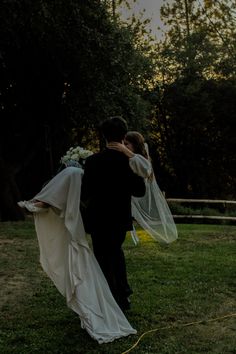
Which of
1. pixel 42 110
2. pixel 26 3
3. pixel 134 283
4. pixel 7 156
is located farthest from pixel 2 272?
pixel 7 156

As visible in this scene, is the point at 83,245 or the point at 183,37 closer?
the point at 83,245

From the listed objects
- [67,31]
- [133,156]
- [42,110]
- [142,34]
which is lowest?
[133,156]

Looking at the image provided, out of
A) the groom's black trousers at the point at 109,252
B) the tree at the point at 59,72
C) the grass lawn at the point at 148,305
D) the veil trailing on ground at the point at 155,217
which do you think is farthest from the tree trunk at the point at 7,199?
the groom's black trousers at the point at 109,252

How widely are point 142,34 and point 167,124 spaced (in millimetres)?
4006

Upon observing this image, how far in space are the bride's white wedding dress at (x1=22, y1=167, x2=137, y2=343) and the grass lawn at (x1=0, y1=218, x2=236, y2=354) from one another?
17 cm

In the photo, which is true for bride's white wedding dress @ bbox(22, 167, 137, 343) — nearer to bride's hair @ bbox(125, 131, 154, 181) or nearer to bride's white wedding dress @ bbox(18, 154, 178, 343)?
bride's white wedding dress @ bbox(18, 154, 178, 343)

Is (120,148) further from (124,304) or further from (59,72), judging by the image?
(59,72)

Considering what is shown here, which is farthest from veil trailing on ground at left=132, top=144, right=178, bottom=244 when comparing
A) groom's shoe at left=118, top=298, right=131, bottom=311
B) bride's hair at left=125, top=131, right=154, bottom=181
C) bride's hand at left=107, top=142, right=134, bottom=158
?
bride's hand at left=107, top=142, right=134, bottom=158

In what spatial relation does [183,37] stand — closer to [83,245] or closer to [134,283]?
[134,283]

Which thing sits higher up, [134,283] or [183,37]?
[183,37]

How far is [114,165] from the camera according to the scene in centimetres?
480

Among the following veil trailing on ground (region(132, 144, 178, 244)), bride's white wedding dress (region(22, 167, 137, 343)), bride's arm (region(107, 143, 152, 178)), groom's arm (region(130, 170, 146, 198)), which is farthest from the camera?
veil trailing on ground (region(132, 144, 178, 244))

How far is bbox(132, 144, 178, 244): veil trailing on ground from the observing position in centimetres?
732

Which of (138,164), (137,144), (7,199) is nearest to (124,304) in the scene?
(138,164)
